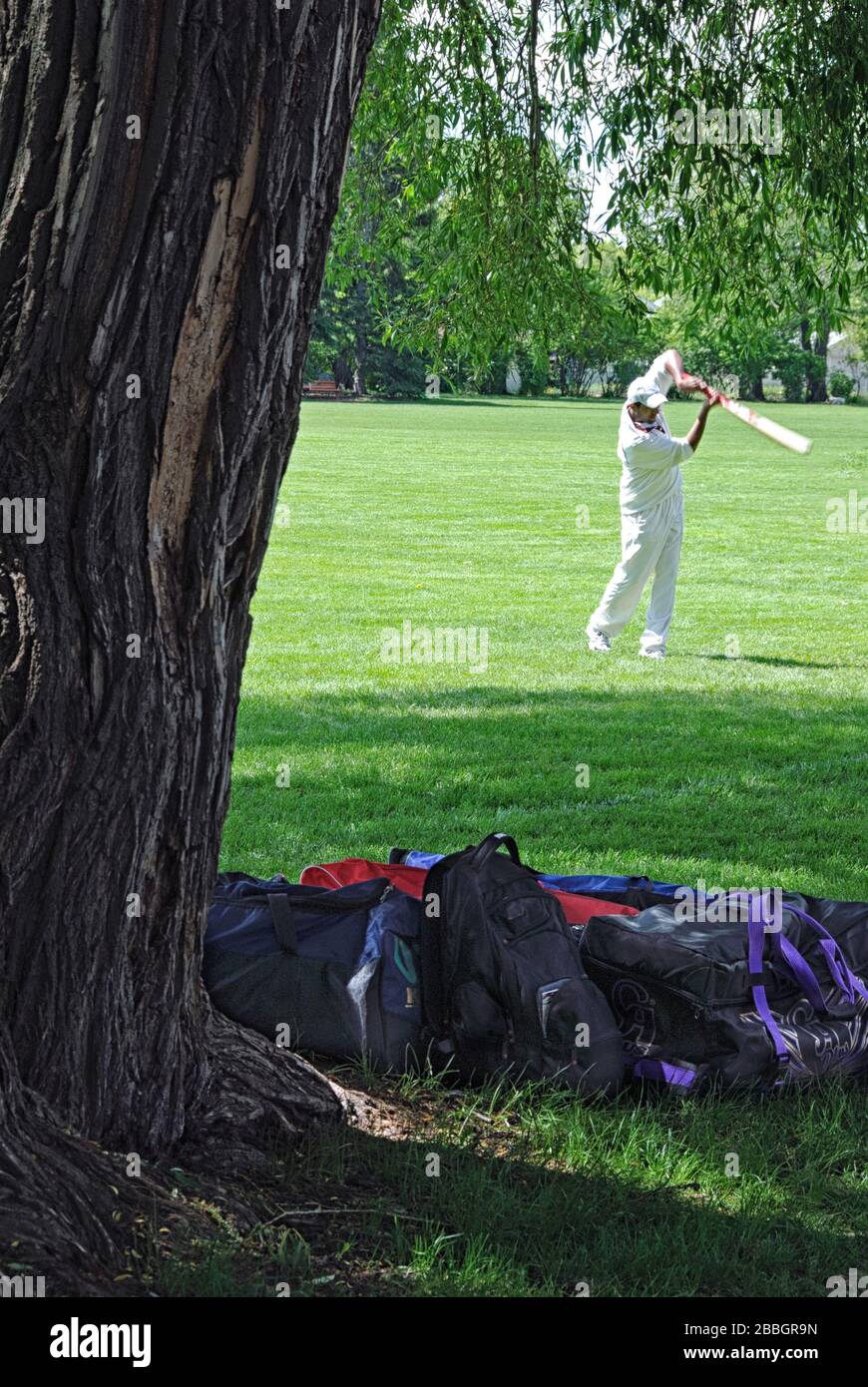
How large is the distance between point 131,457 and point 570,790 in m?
4.86

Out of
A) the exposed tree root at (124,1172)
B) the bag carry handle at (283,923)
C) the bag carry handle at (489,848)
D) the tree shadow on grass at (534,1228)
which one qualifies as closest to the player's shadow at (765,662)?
the bag carry handle at (489,848)

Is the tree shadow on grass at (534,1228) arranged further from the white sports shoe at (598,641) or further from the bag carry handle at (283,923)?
the white sports shoe at (598,641)

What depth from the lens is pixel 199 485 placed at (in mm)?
2918

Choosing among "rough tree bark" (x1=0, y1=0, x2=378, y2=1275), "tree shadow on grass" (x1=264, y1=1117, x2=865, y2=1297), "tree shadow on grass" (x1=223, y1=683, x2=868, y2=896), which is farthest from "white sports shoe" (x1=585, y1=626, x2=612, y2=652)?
"rough tree bark" (x1=0, y1=0, x2=378, y2=1275)

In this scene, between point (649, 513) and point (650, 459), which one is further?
point (649, 513)

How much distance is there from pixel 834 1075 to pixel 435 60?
5.73 meters

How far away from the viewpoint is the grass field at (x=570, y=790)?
325cm

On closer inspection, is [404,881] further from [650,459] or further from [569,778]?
[650,459]

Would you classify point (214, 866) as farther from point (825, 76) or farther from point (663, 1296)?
point (825, 76)

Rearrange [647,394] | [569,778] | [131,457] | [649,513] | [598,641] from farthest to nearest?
[598,641] < [649,513] < [647,394] < [569,778] < [131,457]

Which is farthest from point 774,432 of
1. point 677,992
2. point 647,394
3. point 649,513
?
point 649,513

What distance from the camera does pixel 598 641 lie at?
11766 mm

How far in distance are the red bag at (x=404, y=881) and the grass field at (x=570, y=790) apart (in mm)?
784
